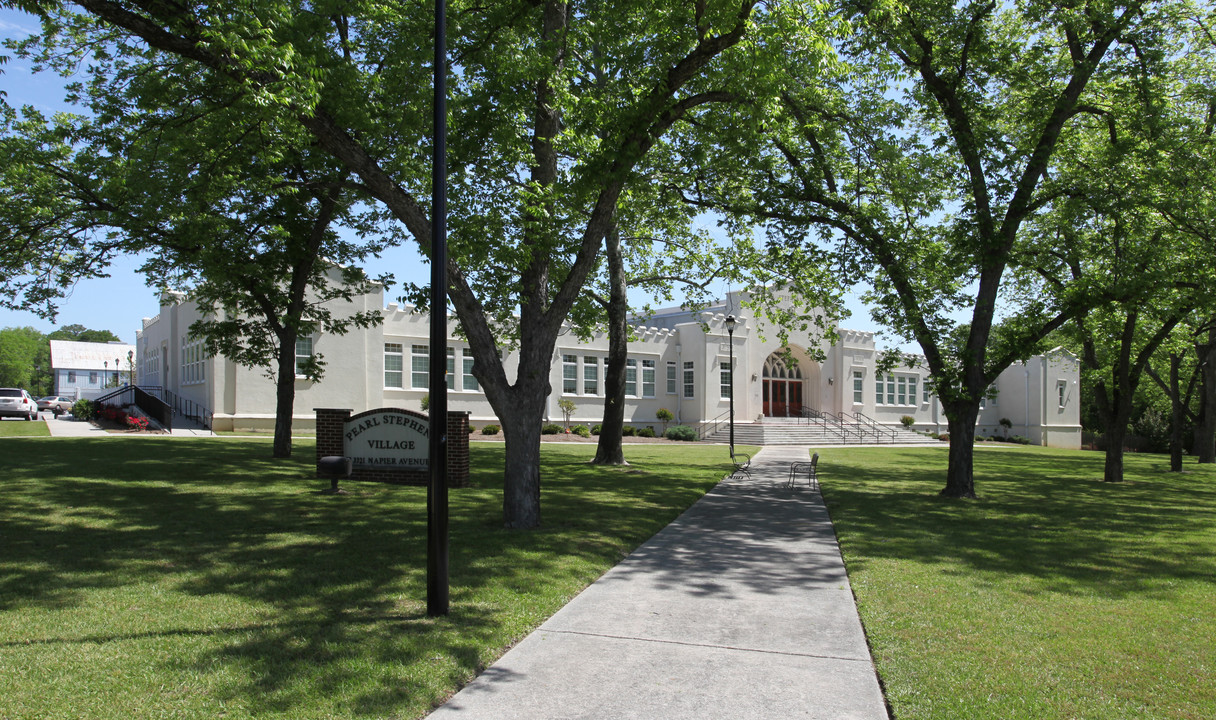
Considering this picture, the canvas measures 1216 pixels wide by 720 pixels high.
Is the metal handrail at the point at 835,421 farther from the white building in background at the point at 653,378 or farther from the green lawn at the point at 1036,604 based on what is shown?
the green lawn at the point at 1036,604

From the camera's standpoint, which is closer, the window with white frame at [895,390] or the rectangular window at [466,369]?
the rectangular window at [466,369]

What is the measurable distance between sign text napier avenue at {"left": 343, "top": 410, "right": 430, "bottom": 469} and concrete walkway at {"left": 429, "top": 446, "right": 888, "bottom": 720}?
6.37 metres

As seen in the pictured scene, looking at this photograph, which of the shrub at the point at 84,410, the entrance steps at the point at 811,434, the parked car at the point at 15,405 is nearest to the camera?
the shrub at the point at 84,410

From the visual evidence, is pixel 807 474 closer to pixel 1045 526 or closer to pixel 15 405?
pixel 1045 526

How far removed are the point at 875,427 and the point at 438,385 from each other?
4185 centimetres

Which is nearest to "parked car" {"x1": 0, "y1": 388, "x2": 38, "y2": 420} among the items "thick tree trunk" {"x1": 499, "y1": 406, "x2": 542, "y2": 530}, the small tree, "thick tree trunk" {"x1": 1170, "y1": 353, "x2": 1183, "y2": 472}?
the small tree

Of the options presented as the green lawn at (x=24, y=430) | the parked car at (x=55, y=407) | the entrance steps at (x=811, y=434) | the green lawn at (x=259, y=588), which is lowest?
the entrance steps at (x=811, y=434)

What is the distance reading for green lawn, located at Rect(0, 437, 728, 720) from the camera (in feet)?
14.9

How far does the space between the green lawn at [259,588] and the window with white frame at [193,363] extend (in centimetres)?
1661

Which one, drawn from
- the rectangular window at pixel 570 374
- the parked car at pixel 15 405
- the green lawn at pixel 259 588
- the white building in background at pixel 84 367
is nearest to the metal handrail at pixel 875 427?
the rectangular window at pixel 570 374

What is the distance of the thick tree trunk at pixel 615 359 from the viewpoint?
20500mm

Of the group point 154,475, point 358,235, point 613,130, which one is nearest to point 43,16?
point 613,130

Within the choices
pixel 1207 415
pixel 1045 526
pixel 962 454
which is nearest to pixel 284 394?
pixel 962 454

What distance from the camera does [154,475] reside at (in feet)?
47.1
